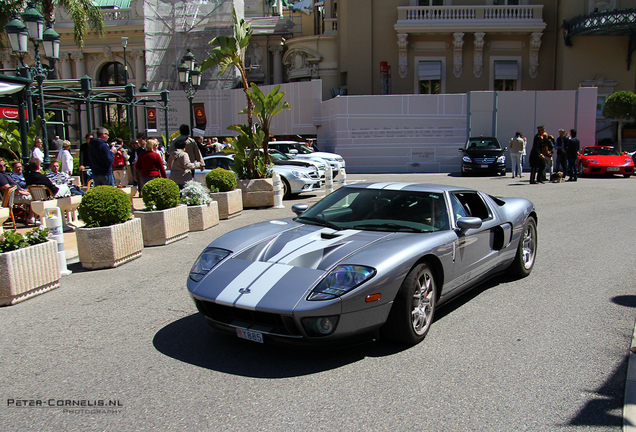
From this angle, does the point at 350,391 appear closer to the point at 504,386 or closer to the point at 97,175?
the point at 504,386

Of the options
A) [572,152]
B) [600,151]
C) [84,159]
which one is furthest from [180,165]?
[600,151]

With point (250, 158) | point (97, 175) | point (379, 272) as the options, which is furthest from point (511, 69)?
point (379, 272)

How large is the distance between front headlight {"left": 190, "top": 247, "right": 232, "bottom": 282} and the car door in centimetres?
202

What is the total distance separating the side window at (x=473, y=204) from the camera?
17.7 feet

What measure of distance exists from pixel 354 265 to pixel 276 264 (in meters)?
0.64

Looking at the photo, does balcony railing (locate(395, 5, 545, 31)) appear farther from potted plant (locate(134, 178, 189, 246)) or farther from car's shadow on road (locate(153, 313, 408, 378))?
car's shadow on road (locate(153, 313, 408, 378))

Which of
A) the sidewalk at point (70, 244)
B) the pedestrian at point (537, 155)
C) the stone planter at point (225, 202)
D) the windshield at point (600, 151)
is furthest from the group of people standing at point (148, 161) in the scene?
the windshield at point (600, 151)

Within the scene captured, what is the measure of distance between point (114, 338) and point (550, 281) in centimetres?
481

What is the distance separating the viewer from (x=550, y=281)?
622 centimetres

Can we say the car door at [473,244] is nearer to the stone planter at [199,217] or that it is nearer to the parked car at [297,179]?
the stone planter at [199,217]

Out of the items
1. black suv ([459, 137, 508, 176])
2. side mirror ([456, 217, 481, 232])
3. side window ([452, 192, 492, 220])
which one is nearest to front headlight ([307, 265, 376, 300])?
side mirror ([456, 217, 481, 232])

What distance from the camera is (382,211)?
5.04 metres

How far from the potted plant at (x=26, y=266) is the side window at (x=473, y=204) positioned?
4540mm

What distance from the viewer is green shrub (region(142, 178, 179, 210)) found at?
862cm
